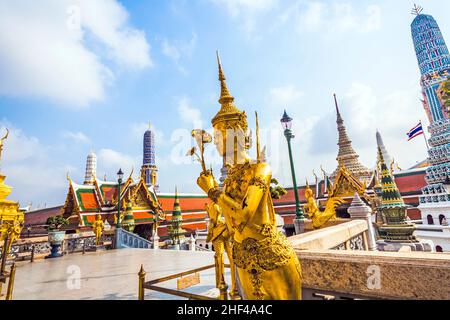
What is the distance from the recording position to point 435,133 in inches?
916

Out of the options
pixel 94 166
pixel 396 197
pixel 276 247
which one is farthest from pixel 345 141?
pixel 94 166

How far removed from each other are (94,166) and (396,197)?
6411 centimetres

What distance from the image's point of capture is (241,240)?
7.00ft

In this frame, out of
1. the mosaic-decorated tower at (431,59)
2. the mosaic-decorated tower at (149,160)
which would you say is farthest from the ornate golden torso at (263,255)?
the mosaic-decorated tower at (149,160)

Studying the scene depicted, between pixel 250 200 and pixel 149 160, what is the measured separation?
188 feet

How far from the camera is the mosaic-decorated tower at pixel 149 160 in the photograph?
176 feet

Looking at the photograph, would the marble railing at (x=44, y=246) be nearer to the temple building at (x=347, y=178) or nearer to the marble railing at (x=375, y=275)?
the marble railing at (x=375, y=275)

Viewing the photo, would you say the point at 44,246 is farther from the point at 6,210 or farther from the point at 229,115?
the point at 229,115

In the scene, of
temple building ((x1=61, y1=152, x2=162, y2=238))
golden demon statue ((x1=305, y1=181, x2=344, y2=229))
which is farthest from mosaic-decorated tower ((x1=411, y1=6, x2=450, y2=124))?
temple building ((x1=61, y1=152, x2=162, y2=238))

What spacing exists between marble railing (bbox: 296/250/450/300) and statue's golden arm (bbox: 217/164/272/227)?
5.20ft

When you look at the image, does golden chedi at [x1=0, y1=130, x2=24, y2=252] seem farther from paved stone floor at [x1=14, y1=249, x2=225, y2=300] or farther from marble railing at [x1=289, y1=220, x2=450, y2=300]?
marble railing at [x1=289, y1=220, x2=450, y2=300]

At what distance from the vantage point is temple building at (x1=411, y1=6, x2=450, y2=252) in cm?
1458

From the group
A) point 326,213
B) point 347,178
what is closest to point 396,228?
point 326,213

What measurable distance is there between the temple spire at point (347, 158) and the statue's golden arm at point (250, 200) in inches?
1123
